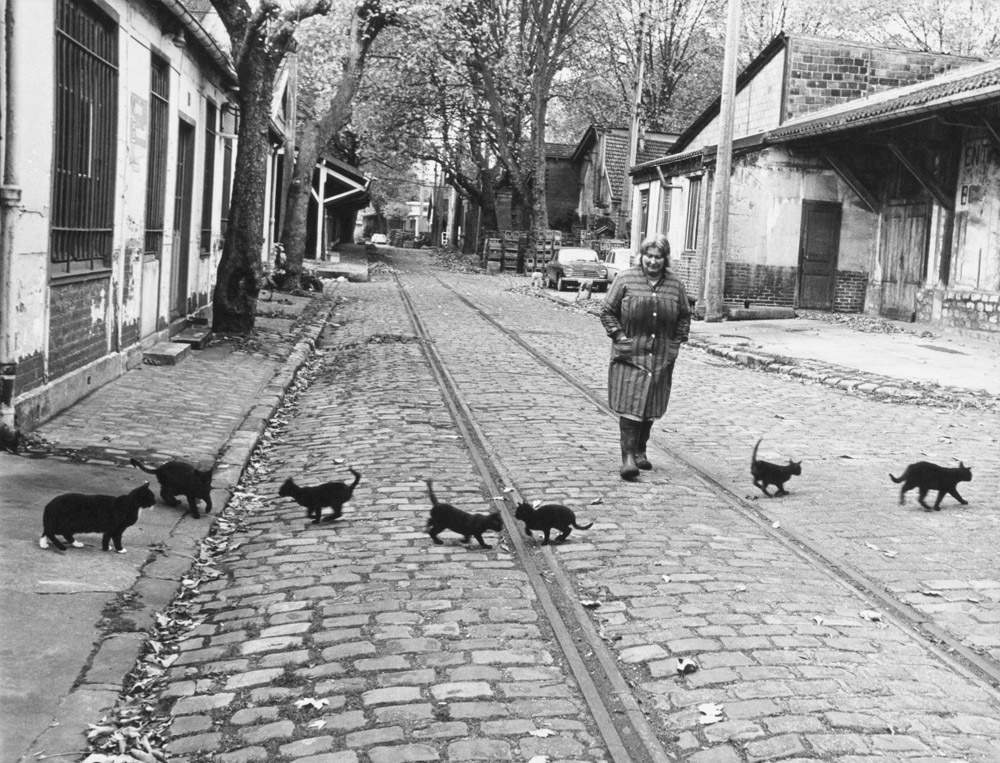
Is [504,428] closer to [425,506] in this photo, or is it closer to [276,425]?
[276,425]

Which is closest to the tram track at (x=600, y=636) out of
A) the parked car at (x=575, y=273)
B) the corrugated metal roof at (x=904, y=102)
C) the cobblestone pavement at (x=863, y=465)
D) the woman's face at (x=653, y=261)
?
the cobblestone pavement at (x=863, y=465)

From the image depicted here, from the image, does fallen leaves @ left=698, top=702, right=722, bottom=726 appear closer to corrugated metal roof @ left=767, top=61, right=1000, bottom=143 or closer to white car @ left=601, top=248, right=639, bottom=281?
corrugated metal roof @ left=767, top=61, right=1000, bottom=143

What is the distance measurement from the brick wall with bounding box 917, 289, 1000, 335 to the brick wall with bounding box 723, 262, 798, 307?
3.60 m

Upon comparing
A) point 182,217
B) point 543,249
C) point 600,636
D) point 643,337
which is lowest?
point 600,636

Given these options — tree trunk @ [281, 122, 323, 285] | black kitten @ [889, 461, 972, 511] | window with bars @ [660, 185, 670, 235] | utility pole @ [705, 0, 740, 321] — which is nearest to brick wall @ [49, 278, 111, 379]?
black kitten @ [889, 461, 972, 511]

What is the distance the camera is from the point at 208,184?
1866cm

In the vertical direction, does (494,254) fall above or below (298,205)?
below

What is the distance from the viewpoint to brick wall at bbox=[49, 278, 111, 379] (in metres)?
9.25

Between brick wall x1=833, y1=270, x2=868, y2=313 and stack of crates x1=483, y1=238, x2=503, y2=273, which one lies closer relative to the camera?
brick wall x1=833, y1=270, x2=868, y2=313

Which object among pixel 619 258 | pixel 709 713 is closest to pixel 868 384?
pixel 709 713

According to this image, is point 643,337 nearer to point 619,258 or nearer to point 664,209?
point 664,209

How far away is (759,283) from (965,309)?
Answer: 5548 millimetres

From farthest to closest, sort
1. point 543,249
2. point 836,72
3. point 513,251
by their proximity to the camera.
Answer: point 513,251
point 543,249
point 836,72

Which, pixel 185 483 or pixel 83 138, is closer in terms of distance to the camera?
pixel 185 483
